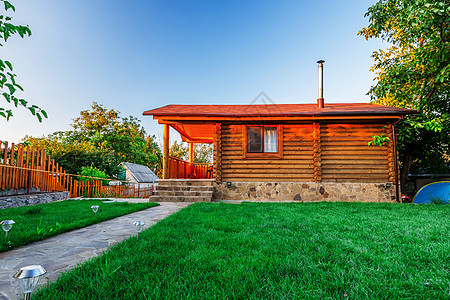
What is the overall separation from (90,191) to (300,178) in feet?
33.7

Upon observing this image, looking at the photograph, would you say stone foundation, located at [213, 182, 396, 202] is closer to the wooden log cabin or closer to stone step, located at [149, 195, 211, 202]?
the wooden log cabin

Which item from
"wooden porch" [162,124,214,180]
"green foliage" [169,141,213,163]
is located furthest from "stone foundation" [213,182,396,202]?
"green foliage" [169,141,213,163]

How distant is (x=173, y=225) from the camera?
371 cm

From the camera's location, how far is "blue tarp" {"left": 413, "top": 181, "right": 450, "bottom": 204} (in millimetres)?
8645

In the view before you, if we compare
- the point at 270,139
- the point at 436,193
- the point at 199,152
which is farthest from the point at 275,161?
the point at 199,152

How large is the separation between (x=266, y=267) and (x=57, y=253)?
2.32 metres

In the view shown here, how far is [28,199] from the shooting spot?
7086 mm

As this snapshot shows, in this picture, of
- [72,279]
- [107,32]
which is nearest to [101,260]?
[72,279]

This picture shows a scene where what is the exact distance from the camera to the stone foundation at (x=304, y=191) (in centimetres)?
850

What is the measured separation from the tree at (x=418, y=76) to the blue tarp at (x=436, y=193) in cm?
211

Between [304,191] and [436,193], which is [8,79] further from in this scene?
[436,193]

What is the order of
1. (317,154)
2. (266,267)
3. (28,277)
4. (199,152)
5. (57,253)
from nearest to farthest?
1. (28,277)
2. (266,267)
3. (57,253)
4. (317,154)
5. (199,152)

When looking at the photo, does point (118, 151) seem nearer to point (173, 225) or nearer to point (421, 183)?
point (173, 225)

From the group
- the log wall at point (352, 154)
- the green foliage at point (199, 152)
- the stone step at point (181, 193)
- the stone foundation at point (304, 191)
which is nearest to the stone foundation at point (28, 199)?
the stone step at point (181, 193)
